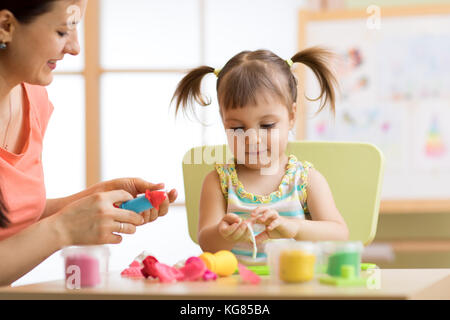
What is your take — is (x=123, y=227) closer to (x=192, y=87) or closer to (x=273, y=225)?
(x=273, y=225)

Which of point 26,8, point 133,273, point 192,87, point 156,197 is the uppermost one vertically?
point 26,8

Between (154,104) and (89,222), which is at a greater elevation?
(154,104)

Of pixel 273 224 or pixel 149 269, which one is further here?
pixel 273 224

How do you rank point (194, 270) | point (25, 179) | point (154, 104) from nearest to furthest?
1. point (194, 270)
2. point (25, 179)
3. point (154, 104)

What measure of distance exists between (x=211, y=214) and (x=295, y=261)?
1.58 ft

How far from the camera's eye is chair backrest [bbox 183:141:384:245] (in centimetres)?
128

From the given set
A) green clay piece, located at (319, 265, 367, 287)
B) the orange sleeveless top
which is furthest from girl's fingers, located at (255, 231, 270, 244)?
the orange sleeveless top

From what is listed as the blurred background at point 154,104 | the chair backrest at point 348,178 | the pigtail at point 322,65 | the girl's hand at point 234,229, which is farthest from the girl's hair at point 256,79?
the blurred background at point 154,104

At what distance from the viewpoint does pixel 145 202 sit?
36.5 inches

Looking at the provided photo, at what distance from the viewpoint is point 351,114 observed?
2.78m

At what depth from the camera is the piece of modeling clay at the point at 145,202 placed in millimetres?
904

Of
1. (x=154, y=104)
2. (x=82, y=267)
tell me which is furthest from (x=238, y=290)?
(x=154, y=104)

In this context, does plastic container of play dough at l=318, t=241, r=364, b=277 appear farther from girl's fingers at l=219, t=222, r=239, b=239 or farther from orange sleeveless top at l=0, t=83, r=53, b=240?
orange sleeveless top at l=0, t=83, r=53, b=240
